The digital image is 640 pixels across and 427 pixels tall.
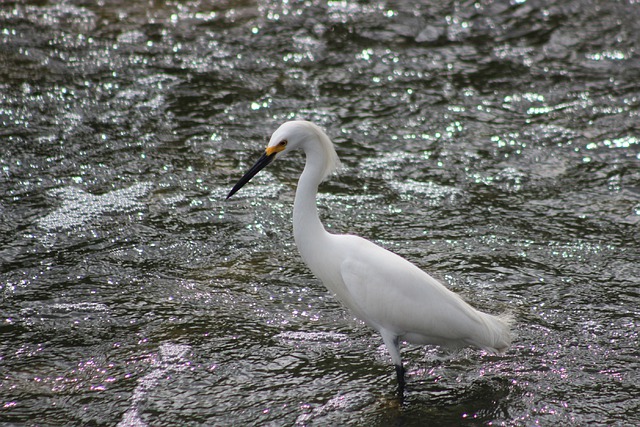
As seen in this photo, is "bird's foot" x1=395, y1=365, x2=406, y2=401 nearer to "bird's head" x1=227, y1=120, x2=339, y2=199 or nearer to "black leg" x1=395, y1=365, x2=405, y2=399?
"black leg" x1=395, y1=365, x2=405, y2=399

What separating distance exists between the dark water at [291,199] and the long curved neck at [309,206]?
69cm

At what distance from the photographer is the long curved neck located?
3998 millimetres

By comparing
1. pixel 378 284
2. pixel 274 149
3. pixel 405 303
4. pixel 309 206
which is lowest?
pixel 405 303

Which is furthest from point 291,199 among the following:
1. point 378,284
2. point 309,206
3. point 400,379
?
point 400,379

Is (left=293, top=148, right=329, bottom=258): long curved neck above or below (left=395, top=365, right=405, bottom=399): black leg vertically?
above

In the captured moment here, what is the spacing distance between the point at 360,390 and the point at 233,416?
67 cm

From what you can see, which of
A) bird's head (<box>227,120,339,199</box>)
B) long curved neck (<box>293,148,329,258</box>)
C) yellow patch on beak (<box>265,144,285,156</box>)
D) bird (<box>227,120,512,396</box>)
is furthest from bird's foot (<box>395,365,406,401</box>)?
yellow patch on beak (<box>265,144,285,156</box>)

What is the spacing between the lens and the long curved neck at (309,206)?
4.00 meters

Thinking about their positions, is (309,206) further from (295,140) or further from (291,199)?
(291,199)

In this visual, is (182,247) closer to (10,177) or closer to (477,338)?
(10,177)

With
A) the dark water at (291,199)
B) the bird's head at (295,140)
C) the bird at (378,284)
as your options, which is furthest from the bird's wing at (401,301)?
the bird's head at (295,140)

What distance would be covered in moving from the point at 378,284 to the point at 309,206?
52 centimetres

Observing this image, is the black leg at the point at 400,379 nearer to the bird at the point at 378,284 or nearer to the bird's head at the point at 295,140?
the bird at the point at 378,284

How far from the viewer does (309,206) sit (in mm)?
4023
